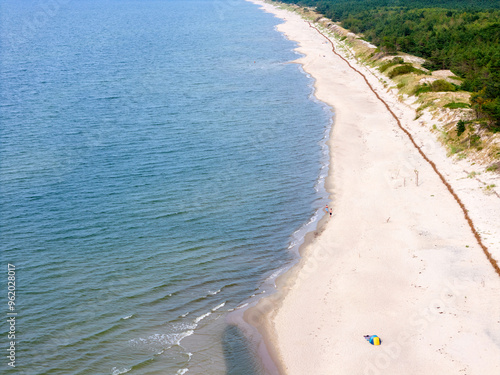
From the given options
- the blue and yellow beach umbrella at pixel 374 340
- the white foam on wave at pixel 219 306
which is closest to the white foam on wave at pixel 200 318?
the white foam on wave at pixel 219 306

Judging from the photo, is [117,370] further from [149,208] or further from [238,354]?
[149,208]

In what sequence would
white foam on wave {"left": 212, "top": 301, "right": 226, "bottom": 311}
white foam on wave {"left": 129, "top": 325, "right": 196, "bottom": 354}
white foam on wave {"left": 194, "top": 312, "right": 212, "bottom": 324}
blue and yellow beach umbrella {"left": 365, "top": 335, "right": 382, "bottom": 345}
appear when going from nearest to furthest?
blue and yellow beach umbrella {"left": 365, "top": 335, "right": 382, "bottom": 345} < white foam on wave {"left": 129, "top": 325, "right": 196, "bottom": 354} < white foam on wave {"left": 194, "top": 312, "right": 212, "bottom": 324} < white foam on wave {"left": 212, "top": 301, "right": 226, "bottom": 311}

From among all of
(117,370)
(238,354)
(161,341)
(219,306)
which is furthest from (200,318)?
(117,370)

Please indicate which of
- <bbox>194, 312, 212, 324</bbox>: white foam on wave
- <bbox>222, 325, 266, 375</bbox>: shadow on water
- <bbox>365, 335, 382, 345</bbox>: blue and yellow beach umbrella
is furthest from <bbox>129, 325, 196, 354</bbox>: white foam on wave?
<bbox>365, 335, 382, 345</bbox>: blue and yellow beach umbrella

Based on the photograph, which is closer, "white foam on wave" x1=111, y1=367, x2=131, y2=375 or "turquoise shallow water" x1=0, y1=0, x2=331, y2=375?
"white foam on wave" x1=111, y1=367, x2=131, y2=375

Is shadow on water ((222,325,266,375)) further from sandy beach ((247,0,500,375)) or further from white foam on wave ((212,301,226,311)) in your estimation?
white foam on wave ((212,301,226,311))

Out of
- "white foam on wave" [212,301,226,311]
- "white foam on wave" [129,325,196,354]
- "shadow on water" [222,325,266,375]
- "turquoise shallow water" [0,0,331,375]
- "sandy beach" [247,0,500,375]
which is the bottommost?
"turquoise shallow water" [0,0,331,375]
